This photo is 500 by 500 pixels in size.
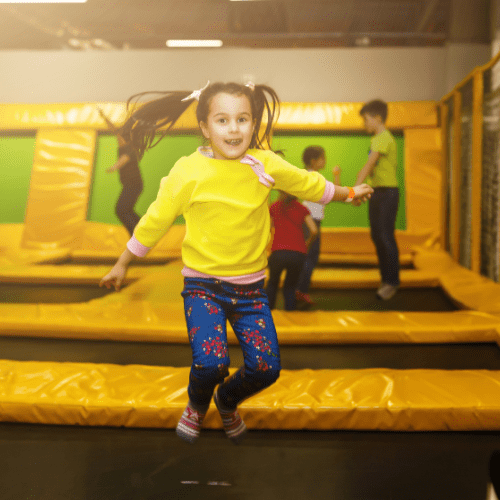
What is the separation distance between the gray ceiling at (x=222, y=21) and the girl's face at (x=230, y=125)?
4.01m

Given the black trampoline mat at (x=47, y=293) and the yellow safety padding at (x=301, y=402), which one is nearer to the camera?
the yellow safety padding at (x=301, y=402)

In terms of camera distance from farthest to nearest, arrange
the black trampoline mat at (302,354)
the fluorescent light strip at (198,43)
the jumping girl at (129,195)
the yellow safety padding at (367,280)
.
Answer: the fluorescent light strip at (198,43), the yellow safety padding at (367,280), the jumping girl at (129,195), the black trampoline mat at (302,354)

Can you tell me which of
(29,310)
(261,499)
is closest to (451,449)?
(261,499)

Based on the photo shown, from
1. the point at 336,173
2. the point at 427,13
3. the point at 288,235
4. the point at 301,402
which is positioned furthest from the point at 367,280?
the point at 427,13

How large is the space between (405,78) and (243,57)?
117cm

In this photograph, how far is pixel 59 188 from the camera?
3.62 m

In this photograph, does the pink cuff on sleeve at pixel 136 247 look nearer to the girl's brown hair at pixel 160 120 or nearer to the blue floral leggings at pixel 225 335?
the blue floral leggings at pixel 225 335

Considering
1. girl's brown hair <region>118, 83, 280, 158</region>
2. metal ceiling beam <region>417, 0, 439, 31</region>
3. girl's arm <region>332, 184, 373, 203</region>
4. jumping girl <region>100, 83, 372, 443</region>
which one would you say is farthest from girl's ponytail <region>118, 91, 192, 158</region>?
metal ceiling beam <region>417, 0, 439, 31</region>

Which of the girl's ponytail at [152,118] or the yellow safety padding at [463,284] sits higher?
the girl's ponytail at [152,118]

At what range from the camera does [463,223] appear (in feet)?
11.1

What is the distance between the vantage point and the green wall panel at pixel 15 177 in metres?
3.46

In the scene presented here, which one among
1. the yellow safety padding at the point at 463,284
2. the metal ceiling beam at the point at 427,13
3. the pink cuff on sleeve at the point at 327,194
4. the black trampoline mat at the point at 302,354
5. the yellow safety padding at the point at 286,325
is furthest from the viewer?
the metal ceiling beam at the point at 427,13

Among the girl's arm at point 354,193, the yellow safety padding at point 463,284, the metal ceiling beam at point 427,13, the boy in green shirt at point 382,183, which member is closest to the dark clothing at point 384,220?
the boy in green shirt at point 382,183

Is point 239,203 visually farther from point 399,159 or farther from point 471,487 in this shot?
point 399,159
